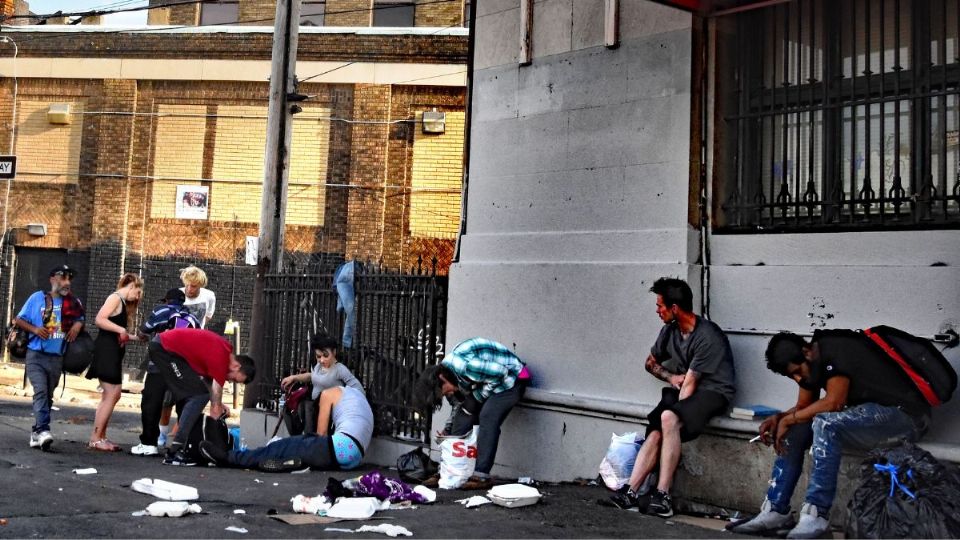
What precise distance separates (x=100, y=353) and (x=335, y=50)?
11.8m

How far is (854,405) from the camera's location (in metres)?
6.10

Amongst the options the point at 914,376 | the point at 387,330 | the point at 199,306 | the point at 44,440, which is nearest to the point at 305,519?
the point at 387,330

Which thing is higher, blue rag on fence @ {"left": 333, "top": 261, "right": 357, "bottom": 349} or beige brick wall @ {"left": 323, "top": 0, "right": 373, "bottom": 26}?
beige brick wall @ {"left": 323, "top": 0, "right": 373, "bottom": 26}

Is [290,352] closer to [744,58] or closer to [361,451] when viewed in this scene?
[361,451]

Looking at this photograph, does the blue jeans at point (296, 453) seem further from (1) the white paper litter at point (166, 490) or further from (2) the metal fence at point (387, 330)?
(1) the white paper litter at point (166, 490)

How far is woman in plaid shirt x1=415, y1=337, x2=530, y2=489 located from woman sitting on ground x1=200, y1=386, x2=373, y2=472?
119 centimetres

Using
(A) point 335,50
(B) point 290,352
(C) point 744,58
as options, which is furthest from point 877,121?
(A) point 335,50

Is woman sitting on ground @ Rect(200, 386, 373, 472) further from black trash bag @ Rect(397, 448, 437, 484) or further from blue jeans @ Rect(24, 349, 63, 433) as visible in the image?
blue jeans @ Rect(24, 349, 63, 433)

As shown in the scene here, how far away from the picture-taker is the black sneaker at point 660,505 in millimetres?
6949

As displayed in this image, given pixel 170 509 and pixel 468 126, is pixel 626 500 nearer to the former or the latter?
pixel 170 509

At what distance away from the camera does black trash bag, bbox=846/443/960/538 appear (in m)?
5.39

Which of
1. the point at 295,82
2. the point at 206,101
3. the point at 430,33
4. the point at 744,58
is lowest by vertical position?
the point at 744,58

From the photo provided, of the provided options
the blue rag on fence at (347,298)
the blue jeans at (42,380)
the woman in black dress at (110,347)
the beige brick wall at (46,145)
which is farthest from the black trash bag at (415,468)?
the beige brick wall at (46,145)

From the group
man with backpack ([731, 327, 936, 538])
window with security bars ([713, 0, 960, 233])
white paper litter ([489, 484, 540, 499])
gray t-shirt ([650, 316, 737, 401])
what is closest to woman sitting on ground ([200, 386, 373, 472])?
white paper litter ([489, 484, 540, 499])
